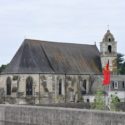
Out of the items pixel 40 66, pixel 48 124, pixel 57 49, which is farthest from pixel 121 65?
pixel 48 124

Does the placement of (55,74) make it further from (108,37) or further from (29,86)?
(108,37)

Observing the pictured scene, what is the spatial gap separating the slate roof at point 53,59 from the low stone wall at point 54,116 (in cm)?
2587

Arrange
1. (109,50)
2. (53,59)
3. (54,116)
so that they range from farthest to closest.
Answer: (109,50), (53,59), (54,116)

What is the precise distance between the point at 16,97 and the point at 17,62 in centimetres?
388

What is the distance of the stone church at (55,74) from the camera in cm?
5319

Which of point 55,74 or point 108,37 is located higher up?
point 108,37

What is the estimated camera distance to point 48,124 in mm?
23469

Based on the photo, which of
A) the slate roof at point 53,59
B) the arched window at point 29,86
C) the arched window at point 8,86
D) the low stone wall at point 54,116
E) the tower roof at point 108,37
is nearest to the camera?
the low stone wall at point 54,116

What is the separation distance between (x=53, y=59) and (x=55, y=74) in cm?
215

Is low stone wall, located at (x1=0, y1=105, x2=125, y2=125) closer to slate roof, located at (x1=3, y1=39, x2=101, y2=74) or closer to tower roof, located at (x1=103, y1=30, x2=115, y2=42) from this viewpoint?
slate roof, located at (x1=3, y1=39, x2=101, y2=74)

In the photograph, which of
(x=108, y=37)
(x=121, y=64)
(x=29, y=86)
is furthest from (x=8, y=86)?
(x=121, y=64)

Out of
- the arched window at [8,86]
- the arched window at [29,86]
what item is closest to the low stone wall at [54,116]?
the arched window at [29,86]

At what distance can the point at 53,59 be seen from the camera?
184ft

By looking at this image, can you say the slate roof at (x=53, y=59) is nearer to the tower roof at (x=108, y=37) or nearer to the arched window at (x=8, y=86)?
the arched window at (x=8, y=86)
